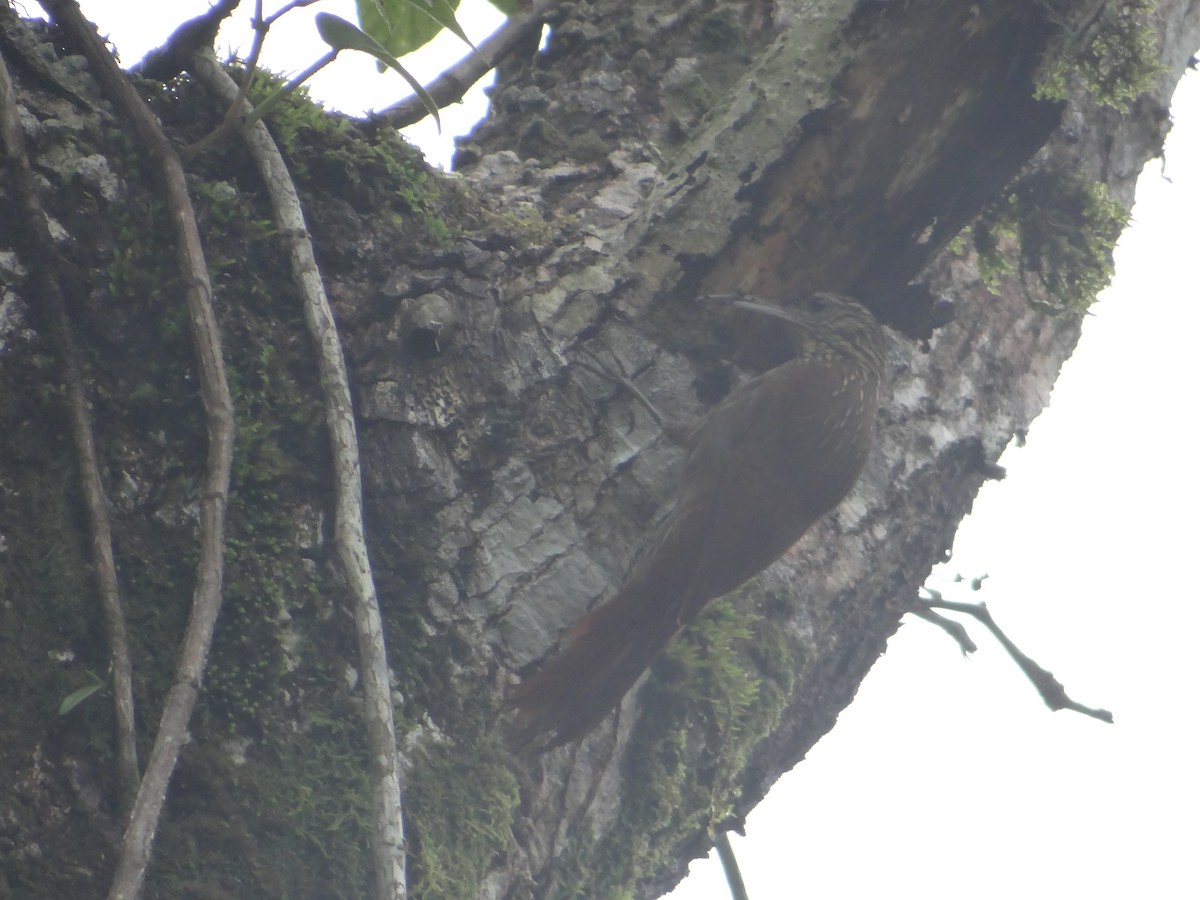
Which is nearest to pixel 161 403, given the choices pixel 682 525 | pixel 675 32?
pixel 682 525

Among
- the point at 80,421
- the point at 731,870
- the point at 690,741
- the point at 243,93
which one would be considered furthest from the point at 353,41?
the point at 731,870

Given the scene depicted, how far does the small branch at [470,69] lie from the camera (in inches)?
91.3

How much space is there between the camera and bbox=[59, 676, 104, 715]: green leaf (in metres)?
1.32

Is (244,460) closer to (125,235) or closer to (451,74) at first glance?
(125,235)

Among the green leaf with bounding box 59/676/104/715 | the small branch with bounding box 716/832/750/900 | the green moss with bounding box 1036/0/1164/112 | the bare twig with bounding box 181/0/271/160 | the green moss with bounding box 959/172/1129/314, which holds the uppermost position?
the green moss with bounding box 1036/0/1164/112

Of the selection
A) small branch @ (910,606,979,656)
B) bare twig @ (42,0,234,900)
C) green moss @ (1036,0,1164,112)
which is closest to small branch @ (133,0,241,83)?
bare twig @ (42,0,234,900)

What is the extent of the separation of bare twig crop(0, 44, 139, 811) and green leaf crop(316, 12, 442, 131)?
0.45 meters

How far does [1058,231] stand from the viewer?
2607 millimetres

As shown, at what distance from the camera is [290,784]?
1533mm

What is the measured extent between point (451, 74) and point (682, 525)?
1058 mm

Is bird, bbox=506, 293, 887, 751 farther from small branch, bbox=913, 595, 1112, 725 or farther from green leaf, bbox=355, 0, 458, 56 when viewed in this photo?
green leaf, bbox=355, 0, 458, 56

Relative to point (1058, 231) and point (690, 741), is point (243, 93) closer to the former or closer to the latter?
point (690, 741)

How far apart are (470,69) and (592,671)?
133 centimetres

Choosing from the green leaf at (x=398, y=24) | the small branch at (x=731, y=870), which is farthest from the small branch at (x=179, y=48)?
the small branch at (x=731, y=870)
